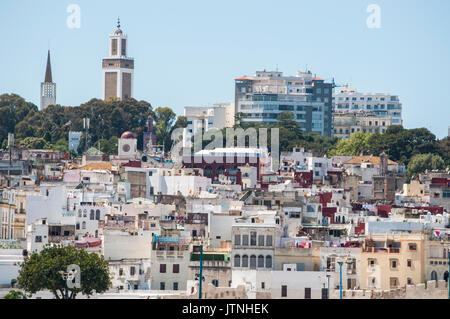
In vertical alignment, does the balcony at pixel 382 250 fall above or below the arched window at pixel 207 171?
below

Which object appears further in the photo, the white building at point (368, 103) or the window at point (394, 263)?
the white building at point (368, 103)

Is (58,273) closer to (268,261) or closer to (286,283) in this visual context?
(286,283)

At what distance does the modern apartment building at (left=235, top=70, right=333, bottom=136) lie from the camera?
416 ft

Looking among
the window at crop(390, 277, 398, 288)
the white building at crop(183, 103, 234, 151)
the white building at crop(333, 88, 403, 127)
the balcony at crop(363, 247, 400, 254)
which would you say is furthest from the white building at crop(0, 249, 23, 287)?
the white building at crop(333, 88, 403, 127)

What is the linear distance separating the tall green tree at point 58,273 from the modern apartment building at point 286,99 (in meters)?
84.4

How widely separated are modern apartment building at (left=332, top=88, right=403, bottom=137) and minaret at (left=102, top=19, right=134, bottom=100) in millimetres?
20172

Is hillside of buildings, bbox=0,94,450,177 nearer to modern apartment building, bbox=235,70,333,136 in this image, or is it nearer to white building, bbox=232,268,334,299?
modern apartment building, bbox=235,70,333,136

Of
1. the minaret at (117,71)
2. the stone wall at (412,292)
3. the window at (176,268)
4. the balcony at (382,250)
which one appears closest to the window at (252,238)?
the window at (176,268)

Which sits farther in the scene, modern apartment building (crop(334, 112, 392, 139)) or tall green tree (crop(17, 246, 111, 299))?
modern apartment building (crop(334, 112, 392, 139))

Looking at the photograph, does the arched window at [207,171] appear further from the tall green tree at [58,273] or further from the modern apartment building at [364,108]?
the modern apartment building at [364,108]

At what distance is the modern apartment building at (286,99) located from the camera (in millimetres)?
126875

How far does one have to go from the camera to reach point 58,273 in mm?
38906

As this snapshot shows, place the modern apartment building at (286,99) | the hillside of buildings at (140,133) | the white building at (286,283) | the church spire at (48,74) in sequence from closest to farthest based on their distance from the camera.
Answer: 1. the white building at (286,283)
2. the hillside of buildings at (140,133)
3. the modern apartment building at (286,99)
4. the church spire at (48,74)

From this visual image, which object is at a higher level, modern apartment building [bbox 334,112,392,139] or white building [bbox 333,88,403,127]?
white building [bbox 333,88,403,127]
